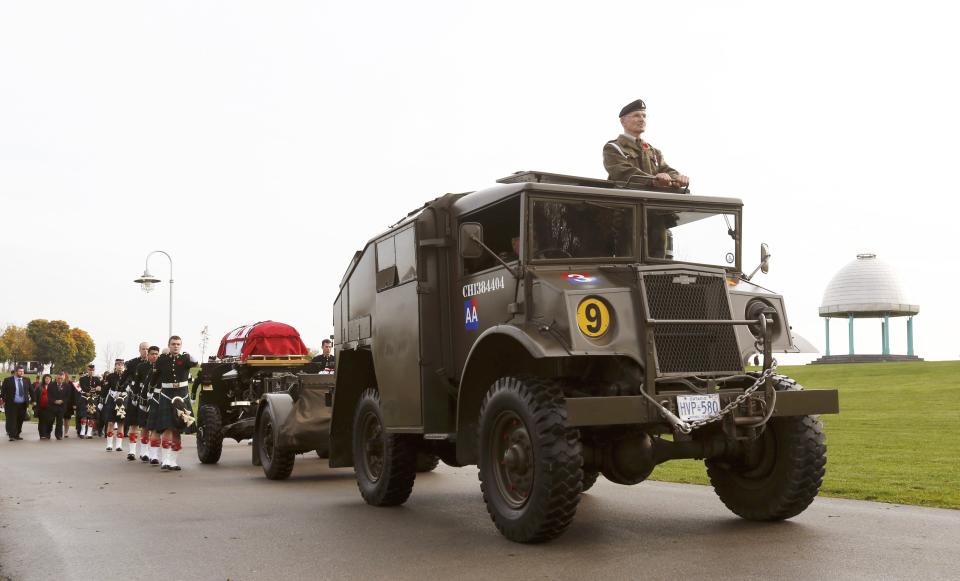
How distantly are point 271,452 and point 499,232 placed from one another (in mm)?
6939

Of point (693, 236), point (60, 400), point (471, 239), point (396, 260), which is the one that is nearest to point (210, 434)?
point (396, 260)

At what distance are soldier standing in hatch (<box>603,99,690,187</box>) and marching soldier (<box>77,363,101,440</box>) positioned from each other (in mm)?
23318

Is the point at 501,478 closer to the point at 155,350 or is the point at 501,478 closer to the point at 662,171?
the point at 662,171

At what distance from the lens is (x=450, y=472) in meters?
15.1

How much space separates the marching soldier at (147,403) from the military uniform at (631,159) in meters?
10.7

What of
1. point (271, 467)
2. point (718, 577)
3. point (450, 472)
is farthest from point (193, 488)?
point (718, 577)

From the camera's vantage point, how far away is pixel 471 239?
8227 mm

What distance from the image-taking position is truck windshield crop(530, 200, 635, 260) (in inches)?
322

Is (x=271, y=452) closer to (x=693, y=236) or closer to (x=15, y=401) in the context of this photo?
(x=693, y=236)

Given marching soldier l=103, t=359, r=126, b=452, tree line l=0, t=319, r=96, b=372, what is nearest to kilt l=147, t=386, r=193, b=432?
marching soldier l=103, t=359, r=126, b=452

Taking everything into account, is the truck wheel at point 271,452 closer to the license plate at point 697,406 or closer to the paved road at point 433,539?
the paved road at point 433,539

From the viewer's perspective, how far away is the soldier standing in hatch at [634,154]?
9.08 meters

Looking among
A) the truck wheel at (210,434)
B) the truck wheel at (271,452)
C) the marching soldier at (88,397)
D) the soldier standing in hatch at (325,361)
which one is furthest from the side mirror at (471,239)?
the marching soldier at (88,397)

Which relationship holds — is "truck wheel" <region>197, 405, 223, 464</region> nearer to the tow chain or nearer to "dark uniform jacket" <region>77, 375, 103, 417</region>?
the tow chain
